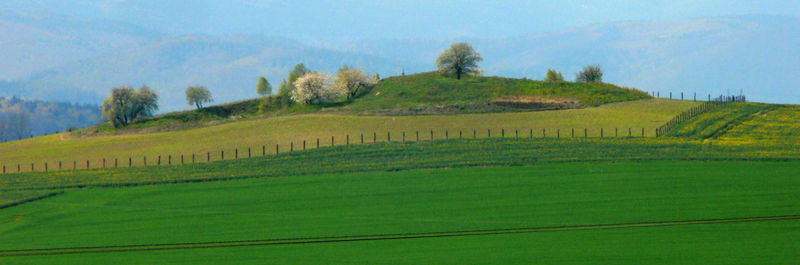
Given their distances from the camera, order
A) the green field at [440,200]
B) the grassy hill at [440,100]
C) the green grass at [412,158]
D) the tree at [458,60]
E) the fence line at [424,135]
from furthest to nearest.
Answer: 1. the tree at [458,60]
2. the grassy hill at [440,100]
3. the fence line at [424,135]
4. the green grass at [412,158]
5. the green field at [440,200]

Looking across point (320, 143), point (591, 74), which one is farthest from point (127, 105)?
point (591, 74)

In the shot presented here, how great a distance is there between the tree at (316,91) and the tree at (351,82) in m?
1.01

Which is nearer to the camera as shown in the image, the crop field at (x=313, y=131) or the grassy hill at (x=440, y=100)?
the crop field at (x=313, y=131)

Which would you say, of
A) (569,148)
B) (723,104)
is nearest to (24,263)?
(569,148)

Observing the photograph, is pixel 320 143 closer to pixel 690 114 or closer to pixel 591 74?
pixel 690 114

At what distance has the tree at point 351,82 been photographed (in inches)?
4963

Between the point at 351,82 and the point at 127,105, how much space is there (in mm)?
29438

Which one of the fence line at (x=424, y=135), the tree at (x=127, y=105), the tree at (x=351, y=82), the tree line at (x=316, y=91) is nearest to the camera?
the fence line at (x=424, y=135)

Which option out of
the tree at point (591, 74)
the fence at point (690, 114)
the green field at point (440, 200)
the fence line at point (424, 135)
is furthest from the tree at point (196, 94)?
the fence at point (690, 114)

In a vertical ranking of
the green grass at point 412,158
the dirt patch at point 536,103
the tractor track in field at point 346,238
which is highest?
the dirt patch at point 536,103

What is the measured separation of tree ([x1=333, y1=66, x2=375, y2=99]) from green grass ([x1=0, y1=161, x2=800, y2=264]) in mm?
67872

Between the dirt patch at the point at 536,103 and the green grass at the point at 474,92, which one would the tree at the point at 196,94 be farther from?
the dirt patch at the point at 536,103

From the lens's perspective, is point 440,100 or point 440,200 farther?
point 440,100

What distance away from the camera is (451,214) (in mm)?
43094
